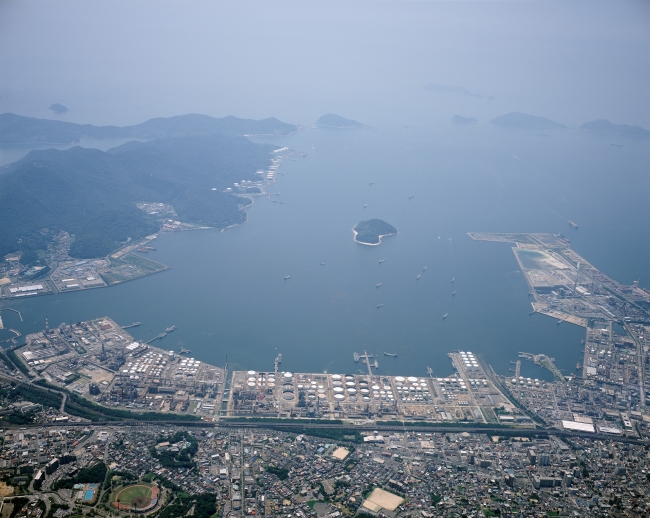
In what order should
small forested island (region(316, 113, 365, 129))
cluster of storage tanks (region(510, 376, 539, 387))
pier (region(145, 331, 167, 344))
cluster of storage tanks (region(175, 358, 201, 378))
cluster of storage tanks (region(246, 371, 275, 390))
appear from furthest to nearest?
small forested island (region(316, 113, 365, 129)) → pier (region(145, 331, 167, 344)) → cluster of storage tanks (region(510, 376, 539, 387)) → cluster of storage tanks (region(175, 358, 201, 378)) → cluster of storage tanks (region(246, 371, 275, 390))

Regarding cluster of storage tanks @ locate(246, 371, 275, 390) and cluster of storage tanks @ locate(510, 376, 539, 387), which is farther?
cluster of storage tanks @ locate(510, 376, 539, 387)

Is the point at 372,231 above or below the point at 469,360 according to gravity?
above

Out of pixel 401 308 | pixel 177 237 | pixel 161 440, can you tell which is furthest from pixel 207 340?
pixel 177 237

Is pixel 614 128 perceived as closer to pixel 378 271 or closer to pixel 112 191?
pixel 378 271

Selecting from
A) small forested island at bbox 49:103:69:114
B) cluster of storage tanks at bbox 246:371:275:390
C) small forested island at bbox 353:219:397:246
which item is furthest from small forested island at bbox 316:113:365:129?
cluster of storage tanks at bbox 246:371:275:390

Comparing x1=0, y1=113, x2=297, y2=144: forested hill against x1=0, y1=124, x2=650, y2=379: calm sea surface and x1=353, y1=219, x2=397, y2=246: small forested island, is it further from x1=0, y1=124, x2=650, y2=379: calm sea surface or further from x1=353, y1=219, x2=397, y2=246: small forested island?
x1=353, y1=219, x2=397, y2=246: small forested island

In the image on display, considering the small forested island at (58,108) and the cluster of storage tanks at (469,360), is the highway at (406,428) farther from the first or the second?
the small forested island at (58,108)

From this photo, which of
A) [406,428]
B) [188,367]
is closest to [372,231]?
[188,367]
